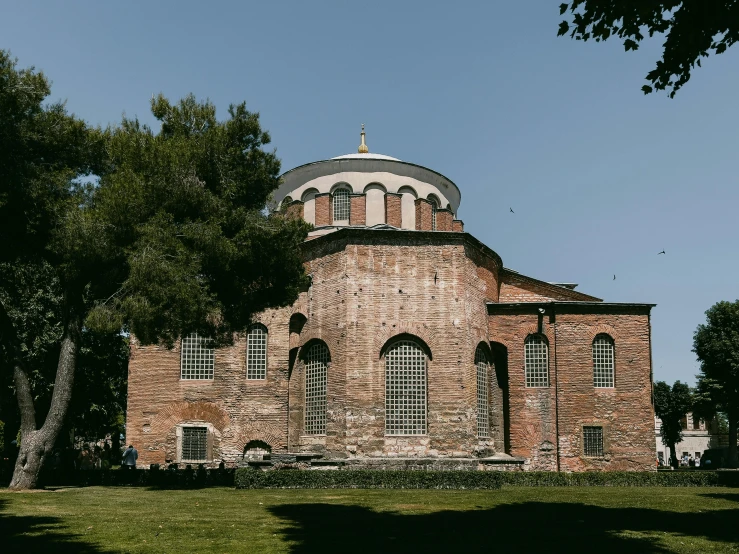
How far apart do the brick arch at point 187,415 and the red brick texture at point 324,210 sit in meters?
8.21

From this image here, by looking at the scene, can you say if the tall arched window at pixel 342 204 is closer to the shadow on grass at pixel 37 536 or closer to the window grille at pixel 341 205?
the window grille at pixel 341 205

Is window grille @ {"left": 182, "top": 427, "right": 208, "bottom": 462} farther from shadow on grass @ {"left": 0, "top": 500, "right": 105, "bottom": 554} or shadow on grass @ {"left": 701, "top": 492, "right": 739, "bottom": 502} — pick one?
shadow on grass @ {"left": 701, "top": 492, "right": 739, "bottom": 502}

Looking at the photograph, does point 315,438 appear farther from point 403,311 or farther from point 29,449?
point 29,449

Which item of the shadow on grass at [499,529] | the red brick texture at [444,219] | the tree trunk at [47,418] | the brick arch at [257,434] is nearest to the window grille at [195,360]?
the brick arch at [257,434]

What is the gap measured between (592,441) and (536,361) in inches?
140

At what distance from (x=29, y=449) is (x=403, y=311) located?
11653 millimetres

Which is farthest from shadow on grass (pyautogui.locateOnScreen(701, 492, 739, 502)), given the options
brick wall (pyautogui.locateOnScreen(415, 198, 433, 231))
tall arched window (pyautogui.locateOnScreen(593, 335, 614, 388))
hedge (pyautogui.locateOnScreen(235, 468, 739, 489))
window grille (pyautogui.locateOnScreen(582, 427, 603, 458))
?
brick wall (pyautogui.locateOnScreen(415, 198, 433, 231))

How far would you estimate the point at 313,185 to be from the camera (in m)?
30.7

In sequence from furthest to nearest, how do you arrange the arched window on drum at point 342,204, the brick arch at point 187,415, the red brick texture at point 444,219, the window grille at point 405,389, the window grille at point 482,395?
the red brick texture at point 444,219 < the arched window on drum at point 342,204 < the brick arch at point 187,415 < the window grille at point 482,395 < the window grille at point 405,389

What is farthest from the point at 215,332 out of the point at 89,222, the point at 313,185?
the point at 313,185

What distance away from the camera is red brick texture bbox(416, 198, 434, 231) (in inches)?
1194

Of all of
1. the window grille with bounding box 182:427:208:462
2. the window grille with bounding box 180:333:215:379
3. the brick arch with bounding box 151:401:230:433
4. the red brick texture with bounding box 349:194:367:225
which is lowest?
the window grille with bounding box 182:427:208:462

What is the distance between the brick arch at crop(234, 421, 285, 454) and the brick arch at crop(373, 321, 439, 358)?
622cm

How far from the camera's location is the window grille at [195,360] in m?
28.6
